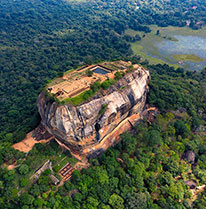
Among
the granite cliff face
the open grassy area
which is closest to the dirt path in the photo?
the granite cliff face

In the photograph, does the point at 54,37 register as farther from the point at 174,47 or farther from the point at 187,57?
the point at 187,57

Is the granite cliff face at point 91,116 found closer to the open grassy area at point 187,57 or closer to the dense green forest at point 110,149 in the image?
the dense green forest at point 110,149

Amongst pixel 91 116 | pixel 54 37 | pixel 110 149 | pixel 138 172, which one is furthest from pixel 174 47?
pixel 138 172

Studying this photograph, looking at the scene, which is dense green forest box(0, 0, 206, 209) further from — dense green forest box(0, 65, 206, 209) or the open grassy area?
the open grassy area

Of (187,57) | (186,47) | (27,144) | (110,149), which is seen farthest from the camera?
(186,47)

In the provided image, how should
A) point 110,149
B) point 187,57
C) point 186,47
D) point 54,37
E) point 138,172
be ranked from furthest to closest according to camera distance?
point 54,37, point 186,47, point 187,57, point 110,149, point 138,172

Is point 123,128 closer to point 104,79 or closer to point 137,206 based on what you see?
point 104,79

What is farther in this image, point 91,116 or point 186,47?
point 186,47
